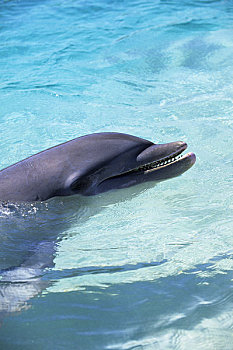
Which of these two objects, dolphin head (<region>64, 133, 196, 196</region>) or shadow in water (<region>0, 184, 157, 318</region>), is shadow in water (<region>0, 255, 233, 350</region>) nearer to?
shadow in water (<region>0, 184, 157, 318</region>)

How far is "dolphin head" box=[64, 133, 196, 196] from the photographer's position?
5.21m

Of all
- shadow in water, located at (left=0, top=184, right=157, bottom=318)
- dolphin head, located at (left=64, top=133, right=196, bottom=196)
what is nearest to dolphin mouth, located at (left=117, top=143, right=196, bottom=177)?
dolphin head, located at (left=64, top=133, right=196, bottom=196)

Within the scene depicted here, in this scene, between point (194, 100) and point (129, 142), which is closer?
point (129, 142)

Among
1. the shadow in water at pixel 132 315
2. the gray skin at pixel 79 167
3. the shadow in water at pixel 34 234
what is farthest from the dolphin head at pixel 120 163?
the shadow in water at pixel 132 315

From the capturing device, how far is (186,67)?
11719 millimetres

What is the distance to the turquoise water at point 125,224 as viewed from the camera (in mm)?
4109

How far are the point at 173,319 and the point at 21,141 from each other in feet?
17.0

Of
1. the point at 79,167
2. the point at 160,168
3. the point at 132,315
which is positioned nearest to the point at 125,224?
the point at 160,168

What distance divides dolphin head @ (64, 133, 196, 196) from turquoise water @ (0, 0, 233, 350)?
0.19m

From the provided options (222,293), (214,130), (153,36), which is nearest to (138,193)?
(222,293)

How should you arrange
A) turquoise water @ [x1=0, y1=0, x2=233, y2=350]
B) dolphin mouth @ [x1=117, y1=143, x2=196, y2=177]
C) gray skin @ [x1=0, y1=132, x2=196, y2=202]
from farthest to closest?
dolphin mouth @ [x1=117, y1=143, x2=196, y2=177]
gray skin @ [x1=0, y1=132, x2=196, y2=202]
turquoise water @ [x1=0, y1=0, x2=233, y2=350]

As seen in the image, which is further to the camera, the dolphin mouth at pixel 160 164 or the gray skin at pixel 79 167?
the dolphin mouth at pixel 160 164

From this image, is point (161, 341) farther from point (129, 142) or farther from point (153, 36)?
point (153, 36)

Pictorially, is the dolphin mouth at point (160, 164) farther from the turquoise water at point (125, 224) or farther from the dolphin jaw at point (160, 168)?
the turquoise water at point (125, 224)
